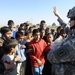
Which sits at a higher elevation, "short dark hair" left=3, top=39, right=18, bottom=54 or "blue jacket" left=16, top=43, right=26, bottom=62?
"short dark hair" left=3, top=39, right=18, bottom=54

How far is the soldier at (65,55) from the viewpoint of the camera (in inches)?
98.2

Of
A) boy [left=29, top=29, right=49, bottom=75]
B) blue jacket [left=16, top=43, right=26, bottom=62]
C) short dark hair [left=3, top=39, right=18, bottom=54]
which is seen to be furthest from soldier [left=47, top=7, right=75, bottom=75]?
blue jacket [left=16, top=43, right=26, bottom=62]

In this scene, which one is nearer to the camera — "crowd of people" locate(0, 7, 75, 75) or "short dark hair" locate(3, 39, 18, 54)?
"crowd of people" locate(0, 7, 75, 75)

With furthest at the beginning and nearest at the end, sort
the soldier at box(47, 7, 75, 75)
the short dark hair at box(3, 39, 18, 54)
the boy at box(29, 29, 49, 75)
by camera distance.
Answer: the boy at box(29, 29, 49, 75) → the short dark hair at box(3, 39, 18, 54) → the soldier at box(47, 7, 75, 75)

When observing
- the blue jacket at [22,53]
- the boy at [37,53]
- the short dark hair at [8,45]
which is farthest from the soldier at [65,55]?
the blue jacket at [22,53]

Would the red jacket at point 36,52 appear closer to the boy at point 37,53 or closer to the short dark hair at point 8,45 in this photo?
the boy at point 37,53

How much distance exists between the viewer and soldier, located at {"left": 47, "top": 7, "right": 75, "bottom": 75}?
249cm

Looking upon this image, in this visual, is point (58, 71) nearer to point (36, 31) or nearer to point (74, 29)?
point (74, 29)

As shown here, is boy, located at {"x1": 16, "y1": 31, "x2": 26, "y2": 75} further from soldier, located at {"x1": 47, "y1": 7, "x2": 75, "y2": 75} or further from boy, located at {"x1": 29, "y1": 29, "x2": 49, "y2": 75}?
soldier, located at {"x1": 47, "y1": 7, "x2": 75, "y2": 75}

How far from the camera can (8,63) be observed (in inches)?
143

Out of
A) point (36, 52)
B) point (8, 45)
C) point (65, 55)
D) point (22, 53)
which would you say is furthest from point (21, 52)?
point (65, 55)

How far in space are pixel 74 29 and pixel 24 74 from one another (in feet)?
10.7

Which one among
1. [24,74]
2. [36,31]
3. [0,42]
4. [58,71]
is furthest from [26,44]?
[58,71]

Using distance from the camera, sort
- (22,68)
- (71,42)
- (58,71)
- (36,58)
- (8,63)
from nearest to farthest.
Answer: (71,42)
(58,71)
(8,63)
(36,58)
(22,68)
